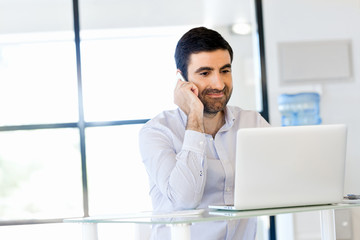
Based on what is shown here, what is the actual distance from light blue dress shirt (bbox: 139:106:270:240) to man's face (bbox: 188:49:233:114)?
3.3 inches

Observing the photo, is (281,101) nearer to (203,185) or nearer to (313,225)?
(313,225)

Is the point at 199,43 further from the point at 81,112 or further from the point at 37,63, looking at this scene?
the point at 37,63

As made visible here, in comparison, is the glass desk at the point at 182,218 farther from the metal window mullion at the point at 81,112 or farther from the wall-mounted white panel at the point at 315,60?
the wall-mounted white panel at the point at 315,60

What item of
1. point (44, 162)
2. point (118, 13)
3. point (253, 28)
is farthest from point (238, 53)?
point (44, 162)

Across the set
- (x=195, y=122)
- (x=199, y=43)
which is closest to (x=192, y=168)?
(x=195, y=122)

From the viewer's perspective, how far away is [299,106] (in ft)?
17.1

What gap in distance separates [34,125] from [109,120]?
61 centimetres

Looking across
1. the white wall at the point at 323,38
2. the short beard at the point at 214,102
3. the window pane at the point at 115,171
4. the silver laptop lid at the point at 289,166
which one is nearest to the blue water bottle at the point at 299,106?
the white wall at the point at 323,38

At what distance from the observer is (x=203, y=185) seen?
241cm

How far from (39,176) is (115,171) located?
620 mm

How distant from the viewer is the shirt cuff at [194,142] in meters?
2.44

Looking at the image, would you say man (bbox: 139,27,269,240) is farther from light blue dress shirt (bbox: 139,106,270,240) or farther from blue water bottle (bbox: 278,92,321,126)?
blue water bottle (bbox: 278,92,321,126)

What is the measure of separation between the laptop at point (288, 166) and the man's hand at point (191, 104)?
1.70ft

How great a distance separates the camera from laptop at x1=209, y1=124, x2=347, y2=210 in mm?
1986
